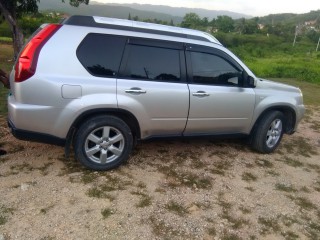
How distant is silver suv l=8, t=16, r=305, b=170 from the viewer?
368 cm

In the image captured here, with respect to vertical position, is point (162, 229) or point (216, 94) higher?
point (216, 94)

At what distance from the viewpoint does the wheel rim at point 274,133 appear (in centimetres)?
539

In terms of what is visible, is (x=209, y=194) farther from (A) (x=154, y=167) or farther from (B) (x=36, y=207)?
(B) (x=36, y=207)

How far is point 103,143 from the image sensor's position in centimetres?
409

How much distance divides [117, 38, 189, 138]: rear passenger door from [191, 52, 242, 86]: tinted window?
0.21 m

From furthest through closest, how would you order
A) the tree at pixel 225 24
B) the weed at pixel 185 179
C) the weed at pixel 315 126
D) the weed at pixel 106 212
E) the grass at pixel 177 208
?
the tree at pixel 225 24 → the weed at pixel 315 126 → the weed at pixel 185 179 → the grass at pixel 177 208 → the weed at pixel 106 212

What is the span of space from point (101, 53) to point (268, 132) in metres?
2.95

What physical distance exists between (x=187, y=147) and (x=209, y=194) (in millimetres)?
1424

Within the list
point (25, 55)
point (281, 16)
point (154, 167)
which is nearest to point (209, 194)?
point (154, 167)

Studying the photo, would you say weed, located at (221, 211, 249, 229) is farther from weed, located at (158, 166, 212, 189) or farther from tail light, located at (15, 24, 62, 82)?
tail light, located at (15, 24, 62, 82)

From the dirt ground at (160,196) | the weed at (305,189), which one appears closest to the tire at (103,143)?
the dirt ground at (160,196)

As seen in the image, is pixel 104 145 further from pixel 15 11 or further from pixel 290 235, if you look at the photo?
pixel 15 11

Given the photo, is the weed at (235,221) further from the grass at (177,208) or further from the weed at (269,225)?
the grass at (177,208)

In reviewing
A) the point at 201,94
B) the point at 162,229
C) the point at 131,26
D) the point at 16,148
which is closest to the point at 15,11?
the point at 16,148
